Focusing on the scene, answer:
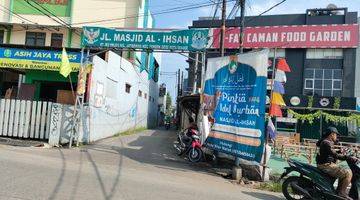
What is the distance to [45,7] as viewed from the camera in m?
35.3

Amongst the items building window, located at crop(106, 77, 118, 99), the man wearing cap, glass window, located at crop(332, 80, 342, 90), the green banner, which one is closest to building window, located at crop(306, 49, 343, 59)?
glass window, located at crop(332, 80, 342, 90)

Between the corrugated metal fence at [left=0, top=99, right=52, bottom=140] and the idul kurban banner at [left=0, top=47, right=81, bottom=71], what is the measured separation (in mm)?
6023

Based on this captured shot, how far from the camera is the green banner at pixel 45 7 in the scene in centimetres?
3528

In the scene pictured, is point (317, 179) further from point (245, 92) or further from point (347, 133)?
point (347, 133)

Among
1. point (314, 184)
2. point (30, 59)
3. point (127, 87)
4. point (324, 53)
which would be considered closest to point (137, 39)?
point (30, 59)

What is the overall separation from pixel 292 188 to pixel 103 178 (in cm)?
417

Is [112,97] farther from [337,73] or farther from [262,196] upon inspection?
[337,73]

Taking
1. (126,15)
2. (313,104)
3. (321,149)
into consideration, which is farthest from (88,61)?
(313,104)

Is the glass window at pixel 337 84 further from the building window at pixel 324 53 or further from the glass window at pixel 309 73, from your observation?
the building window at pixel 324 53

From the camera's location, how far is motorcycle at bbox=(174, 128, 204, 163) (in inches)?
621

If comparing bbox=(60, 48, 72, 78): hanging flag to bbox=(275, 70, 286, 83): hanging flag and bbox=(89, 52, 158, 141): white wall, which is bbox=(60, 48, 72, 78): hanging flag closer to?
bbox=(89, 52, 158, 141): white wall

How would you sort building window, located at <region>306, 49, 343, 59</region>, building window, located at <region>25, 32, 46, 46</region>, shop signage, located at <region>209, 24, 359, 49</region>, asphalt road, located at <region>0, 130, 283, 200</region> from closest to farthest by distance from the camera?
asphalt road, located at <region>0, 130, 283, 200</region> < building window, located at <region>25, 32, 46, 46</region> < shop signage, located at <region>209, 24, 359, 49</region> < building window, located at <region>306, 49, 343, 59</region>

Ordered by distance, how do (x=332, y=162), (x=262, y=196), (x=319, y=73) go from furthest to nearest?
(x=319, y=73), (x=262, y=196), (x=332, y=162)

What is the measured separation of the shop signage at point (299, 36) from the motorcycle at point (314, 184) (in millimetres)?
30453
